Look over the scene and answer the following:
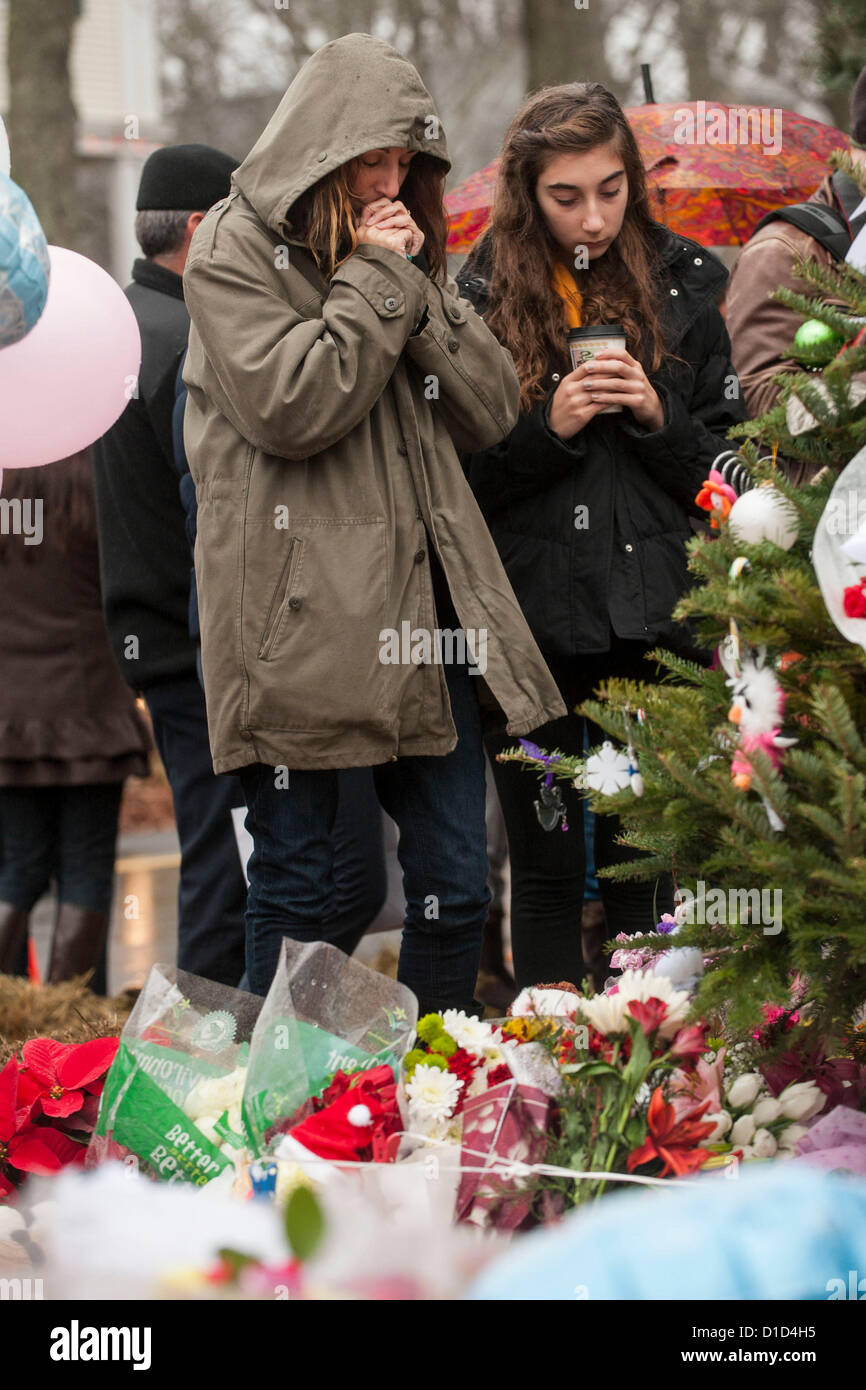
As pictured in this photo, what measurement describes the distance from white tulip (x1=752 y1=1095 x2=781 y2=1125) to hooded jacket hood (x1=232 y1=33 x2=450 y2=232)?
1.74 metres

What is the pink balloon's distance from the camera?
2.80m

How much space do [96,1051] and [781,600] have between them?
A: 144 centimetres

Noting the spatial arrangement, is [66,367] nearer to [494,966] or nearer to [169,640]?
[169,640]

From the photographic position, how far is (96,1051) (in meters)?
2.73

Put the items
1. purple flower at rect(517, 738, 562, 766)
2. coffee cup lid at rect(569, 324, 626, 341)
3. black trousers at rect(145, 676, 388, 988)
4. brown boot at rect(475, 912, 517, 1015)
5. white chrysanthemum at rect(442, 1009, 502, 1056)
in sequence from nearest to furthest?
white chrysanthemum at rect(442, 1009, 502, 1056) → purple flower at rect(517, 738, 562, 766) → coffee cup lid at rect(569, 324, 626, 341) → black trousers at rect(145, 676, 388, 988) → brown boot at rect(475, 912, 517, 1015)

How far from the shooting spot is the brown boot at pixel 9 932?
14.6 feet

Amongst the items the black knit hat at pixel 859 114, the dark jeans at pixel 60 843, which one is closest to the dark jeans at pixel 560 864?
the black knit hat at pixel 859 114

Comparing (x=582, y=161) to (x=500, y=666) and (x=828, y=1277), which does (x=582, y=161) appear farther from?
(x=828, y=1277)

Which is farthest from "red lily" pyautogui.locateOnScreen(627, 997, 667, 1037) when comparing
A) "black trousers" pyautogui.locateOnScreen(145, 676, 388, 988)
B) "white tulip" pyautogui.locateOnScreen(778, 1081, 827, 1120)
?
"black trousers" pyautogui.locateOnScreen(145, 676, 388, 988)

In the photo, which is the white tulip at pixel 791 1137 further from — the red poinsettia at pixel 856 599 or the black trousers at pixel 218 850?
the black trousers at pixel 218 850

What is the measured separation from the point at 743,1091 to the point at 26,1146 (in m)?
1.14

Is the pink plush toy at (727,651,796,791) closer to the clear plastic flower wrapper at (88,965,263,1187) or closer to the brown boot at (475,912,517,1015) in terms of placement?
the clear plastic flower wrapper at (88,965,263,1187)

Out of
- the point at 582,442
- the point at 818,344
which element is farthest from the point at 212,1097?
the point at 582,442

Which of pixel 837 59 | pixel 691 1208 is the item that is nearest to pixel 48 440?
pixel 691 1208
